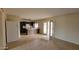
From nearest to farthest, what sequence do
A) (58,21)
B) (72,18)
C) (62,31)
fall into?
(72,18)
(62,31)
(58,21)

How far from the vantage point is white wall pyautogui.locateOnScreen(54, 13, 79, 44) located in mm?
5594

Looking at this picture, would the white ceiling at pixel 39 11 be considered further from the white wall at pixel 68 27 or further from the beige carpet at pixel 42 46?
the beige carpet at pixel 42 46

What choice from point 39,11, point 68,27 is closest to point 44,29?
point 68,27

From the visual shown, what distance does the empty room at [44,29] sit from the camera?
4.73m

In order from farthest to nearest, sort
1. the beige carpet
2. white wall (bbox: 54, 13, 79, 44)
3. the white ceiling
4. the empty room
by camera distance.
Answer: white wall (bbox: 54, 13, 79, 44), the beige carpet, the empty room, the white ceiling

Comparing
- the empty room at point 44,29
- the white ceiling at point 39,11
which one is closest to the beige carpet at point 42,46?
the empty room at point 44,29

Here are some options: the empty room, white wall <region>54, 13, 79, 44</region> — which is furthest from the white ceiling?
white wall <region>54, 13, 79, 44</region>

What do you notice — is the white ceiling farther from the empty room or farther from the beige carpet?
the beige carpet

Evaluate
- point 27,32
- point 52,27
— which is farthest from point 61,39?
point 27,32
